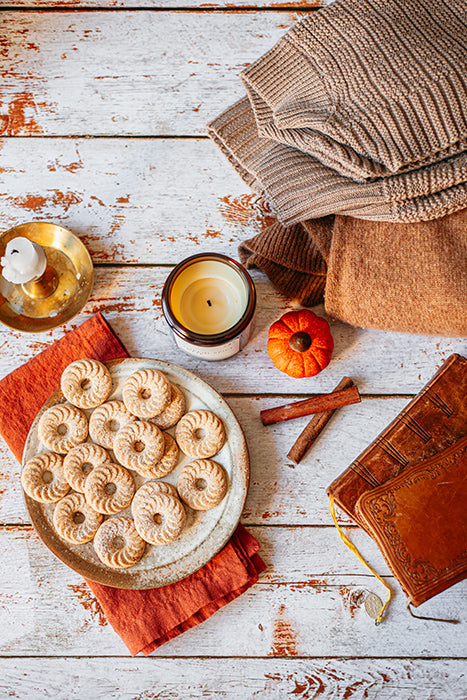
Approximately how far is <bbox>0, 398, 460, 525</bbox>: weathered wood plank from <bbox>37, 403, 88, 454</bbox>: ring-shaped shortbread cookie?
12cm

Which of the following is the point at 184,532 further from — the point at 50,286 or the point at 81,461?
the point at 50,286

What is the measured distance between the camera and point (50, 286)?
2.95 ft

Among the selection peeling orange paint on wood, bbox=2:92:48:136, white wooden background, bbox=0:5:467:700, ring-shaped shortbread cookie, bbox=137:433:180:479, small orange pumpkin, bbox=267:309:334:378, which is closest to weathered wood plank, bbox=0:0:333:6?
white wooden background, bbox=0:5:467:700

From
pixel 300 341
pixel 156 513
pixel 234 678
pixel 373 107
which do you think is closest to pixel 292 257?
pixel 300 341

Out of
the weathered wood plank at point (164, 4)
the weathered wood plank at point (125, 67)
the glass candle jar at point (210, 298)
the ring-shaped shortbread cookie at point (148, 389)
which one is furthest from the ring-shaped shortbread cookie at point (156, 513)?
the weathered wood plank at point (164, 4)

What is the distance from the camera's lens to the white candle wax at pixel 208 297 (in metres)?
0.83

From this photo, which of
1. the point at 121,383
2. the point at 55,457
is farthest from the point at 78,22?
the point at 55,457

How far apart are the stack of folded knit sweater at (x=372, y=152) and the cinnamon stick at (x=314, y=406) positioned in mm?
140

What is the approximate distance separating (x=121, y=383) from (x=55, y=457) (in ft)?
0.52

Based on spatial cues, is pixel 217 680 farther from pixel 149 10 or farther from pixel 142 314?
pixel 149 10

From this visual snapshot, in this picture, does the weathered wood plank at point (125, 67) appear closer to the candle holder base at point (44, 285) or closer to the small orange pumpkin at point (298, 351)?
the candle holder base at point (44, 285)

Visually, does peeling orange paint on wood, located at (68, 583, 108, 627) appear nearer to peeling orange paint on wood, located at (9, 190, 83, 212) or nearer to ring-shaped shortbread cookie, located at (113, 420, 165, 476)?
ring-shaped shortbread cookie, located at (113, 420, 165, 476)

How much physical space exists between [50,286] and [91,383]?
0.20 meters

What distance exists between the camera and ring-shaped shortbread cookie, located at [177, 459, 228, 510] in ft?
2.64
